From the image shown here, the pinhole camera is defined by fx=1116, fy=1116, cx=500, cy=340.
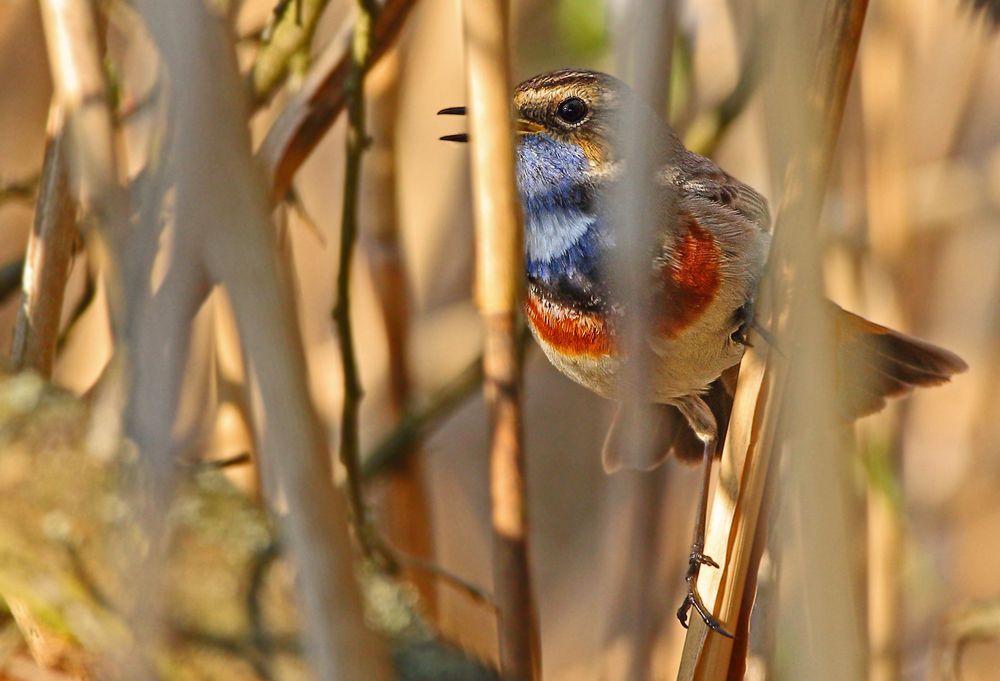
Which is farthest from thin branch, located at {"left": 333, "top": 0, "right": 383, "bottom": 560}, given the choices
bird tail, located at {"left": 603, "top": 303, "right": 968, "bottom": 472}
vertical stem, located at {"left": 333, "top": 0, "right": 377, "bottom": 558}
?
bird tail, located at {"left": 603, "top": 303, "right": 968, "bottom": 472}

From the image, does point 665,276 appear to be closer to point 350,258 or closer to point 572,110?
point 572,110

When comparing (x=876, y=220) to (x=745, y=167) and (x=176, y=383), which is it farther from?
(x=176, y=383)

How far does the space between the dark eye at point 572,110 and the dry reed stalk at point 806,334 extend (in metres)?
0.61

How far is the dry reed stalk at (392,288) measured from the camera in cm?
212

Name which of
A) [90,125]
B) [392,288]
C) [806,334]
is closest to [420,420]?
[392,288]

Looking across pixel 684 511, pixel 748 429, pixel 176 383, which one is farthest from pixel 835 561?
pixel 684 511

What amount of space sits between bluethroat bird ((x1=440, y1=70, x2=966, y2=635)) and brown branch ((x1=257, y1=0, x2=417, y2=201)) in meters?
0.22

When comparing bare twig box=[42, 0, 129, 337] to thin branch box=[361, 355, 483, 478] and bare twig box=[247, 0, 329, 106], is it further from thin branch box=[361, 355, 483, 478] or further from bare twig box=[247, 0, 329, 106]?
thin branch box=[361, 355, 483, 478]

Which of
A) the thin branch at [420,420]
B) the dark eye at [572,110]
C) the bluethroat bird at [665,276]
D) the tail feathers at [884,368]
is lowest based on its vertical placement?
the thin branch at [420,420]

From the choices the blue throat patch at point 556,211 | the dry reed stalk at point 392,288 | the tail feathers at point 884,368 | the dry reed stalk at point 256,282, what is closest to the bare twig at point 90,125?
the dry reed stalk at point 256,282

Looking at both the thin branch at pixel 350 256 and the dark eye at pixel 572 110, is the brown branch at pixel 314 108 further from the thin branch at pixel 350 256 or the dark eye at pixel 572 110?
the dark eye at pixel 572 110

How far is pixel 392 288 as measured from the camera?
217 centimetres

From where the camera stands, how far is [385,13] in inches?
67.8

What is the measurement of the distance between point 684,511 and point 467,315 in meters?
0.65
